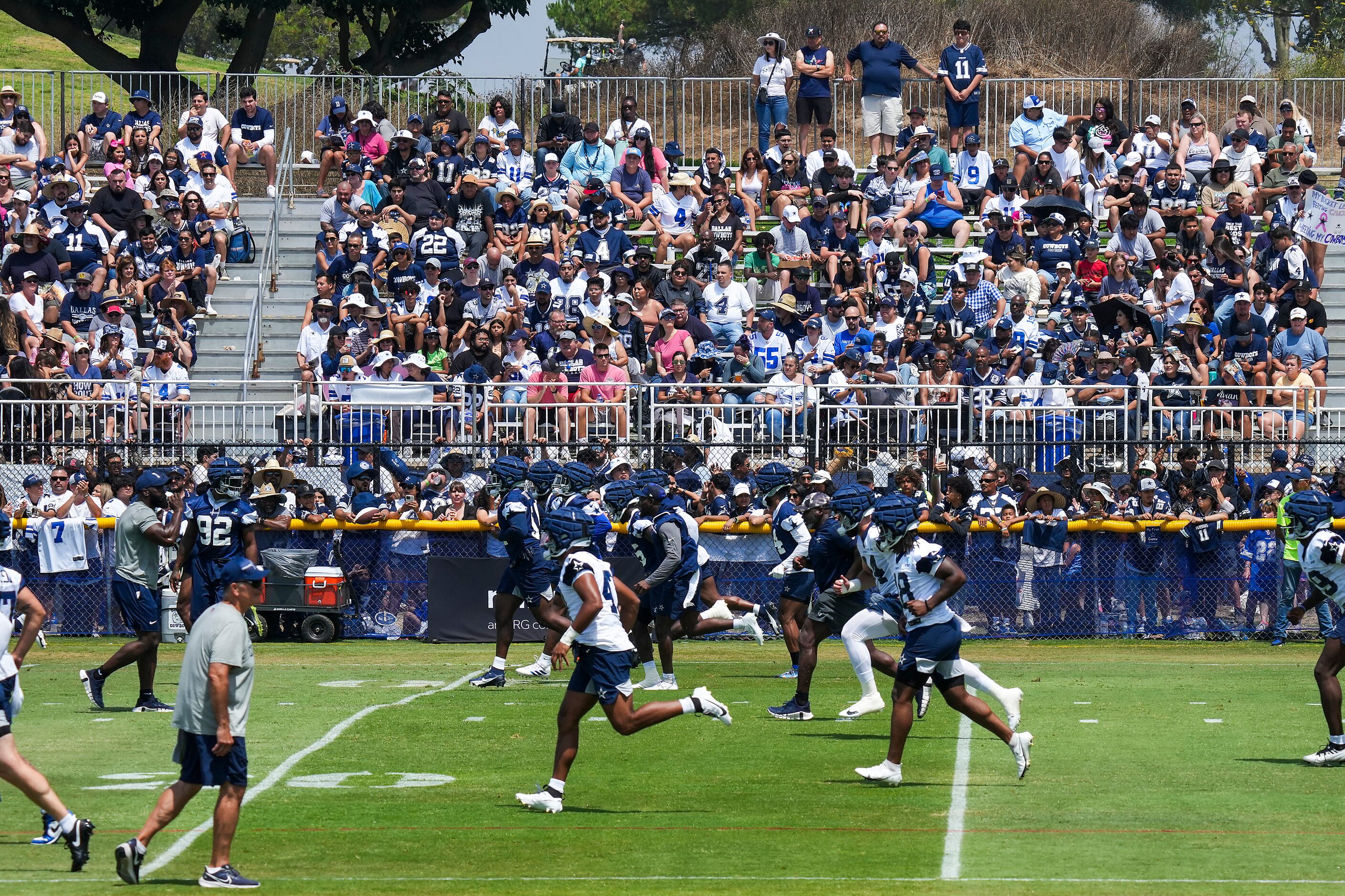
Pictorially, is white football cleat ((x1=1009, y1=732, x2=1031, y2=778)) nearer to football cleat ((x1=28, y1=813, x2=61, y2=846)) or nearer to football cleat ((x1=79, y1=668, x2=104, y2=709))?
football cleat ((x1=28, y1=813, x2=61, y2=846))

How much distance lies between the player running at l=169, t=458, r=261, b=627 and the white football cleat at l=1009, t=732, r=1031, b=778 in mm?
5934

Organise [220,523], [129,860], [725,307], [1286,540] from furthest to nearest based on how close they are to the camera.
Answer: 1. [725,307]
2. [1286,540]
3. [220,523]
4. [129,860]

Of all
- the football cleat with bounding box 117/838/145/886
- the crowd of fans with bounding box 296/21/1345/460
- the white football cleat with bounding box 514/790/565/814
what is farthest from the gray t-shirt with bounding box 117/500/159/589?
the crowd of fans with bounding box 296/21/1345/460

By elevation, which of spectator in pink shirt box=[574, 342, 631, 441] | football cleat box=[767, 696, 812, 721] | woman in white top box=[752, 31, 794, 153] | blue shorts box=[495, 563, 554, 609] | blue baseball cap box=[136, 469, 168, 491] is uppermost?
woman in white top box=[752, 31, 794, 153]

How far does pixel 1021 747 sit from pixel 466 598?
10869 mm

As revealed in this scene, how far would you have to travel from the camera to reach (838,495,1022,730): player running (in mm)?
11625

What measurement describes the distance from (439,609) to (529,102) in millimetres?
13727

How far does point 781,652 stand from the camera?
19.7m

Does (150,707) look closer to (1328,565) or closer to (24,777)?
(24,777)

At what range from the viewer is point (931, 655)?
10969 millimetres

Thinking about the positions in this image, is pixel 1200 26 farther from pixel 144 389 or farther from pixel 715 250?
pixel 144 389

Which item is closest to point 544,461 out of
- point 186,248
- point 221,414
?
point 221,414

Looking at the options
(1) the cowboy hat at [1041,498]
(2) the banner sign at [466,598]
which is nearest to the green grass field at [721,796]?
(2) the banner sign at [466,598]

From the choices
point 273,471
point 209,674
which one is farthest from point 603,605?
point 273,471
